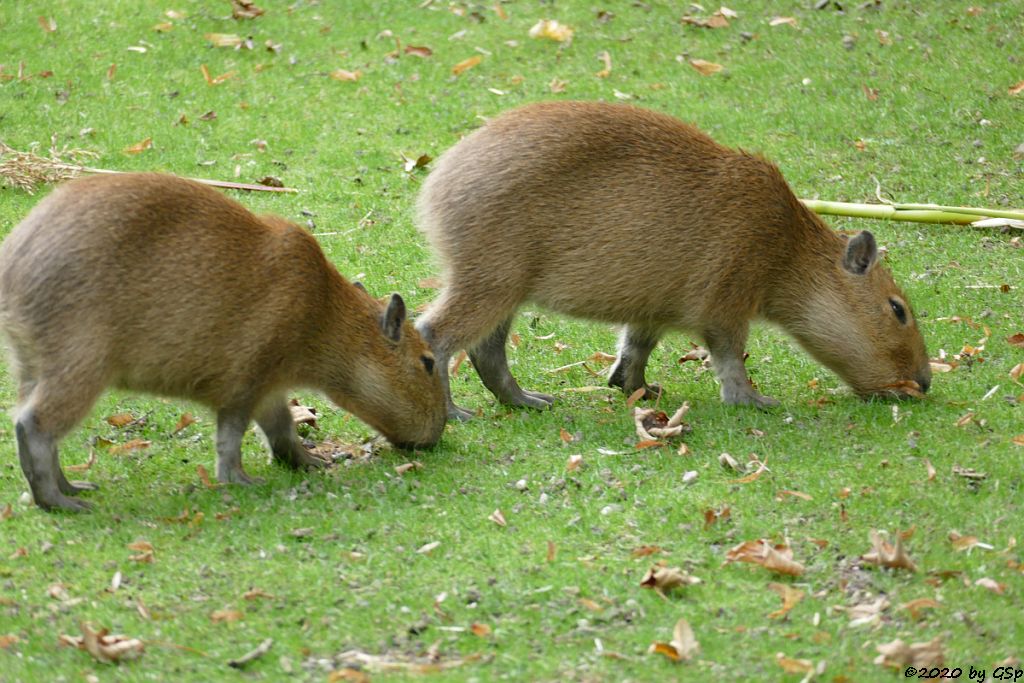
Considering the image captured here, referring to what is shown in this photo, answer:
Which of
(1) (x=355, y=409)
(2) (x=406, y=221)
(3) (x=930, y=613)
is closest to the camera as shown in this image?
(3) (x=930, y=613)

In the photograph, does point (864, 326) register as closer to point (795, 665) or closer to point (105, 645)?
point (795, 665)

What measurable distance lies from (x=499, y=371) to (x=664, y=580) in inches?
90.4

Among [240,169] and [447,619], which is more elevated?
[447,619]

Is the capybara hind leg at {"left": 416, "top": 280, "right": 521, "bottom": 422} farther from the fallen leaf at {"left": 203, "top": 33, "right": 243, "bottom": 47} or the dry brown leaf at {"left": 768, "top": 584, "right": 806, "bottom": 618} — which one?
the fallen leaf at {"left": 203, "top": 33, "right": 243, "bottom": 47}

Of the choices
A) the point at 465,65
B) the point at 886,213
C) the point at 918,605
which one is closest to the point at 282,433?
the point at 918,605

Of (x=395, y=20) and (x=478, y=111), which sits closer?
(x=478, y=111)

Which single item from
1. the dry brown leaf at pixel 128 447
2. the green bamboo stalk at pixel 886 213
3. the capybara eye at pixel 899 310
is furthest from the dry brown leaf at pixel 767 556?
the green bamboo stalk at pixel 886 213

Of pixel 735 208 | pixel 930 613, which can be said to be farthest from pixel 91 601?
pixel 735 208

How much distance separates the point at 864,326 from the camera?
263 inches

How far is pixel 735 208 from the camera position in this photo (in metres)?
6.55

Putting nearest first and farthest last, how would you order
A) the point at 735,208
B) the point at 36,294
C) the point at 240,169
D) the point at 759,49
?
the point at 36,294 → the point at 735,208 → the point at 240,169 → the point at 759,49

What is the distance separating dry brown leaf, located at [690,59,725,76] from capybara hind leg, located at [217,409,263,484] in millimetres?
6585

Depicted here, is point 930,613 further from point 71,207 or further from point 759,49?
point 759,49

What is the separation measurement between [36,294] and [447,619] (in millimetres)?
2064
